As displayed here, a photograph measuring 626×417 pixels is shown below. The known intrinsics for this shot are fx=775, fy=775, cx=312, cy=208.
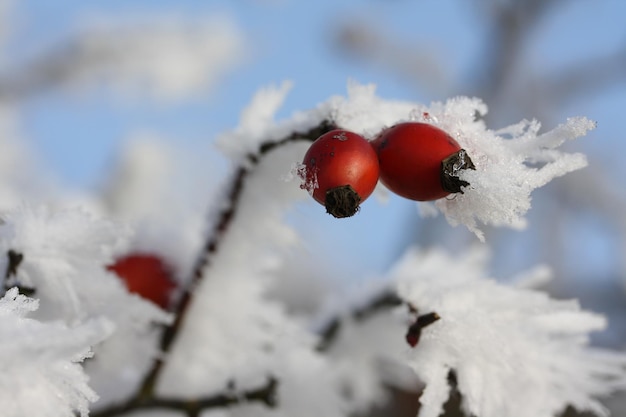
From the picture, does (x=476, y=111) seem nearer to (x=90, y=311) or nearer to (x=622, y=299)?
(x=90, y=311)

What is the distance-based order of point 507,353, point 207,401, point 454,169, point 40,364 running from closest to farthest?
1. point 40,364
2. point 454,169
3. point 507,353
4. point 207,401

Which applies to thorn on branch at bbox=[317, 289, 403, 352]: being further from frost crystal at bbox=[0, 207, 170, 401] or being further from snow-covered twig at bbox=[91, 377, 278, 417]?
frost crystal at bbox=[0, 207, 170, 401]

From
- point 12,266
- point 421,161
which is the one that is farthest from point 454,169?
point 12,266


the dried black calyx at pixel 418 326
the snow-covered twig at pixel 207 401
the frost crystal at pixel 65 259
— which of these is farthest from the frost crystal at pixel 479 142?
the snow-covered twig at pixel 207 401

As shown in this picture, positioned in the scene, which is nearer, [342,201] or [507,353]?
[342,201]

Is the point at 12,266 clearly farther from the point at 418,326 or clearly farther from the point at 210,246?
the point at 418,326

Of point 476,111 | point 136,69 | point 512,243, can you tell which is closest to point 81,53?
point 136,69
